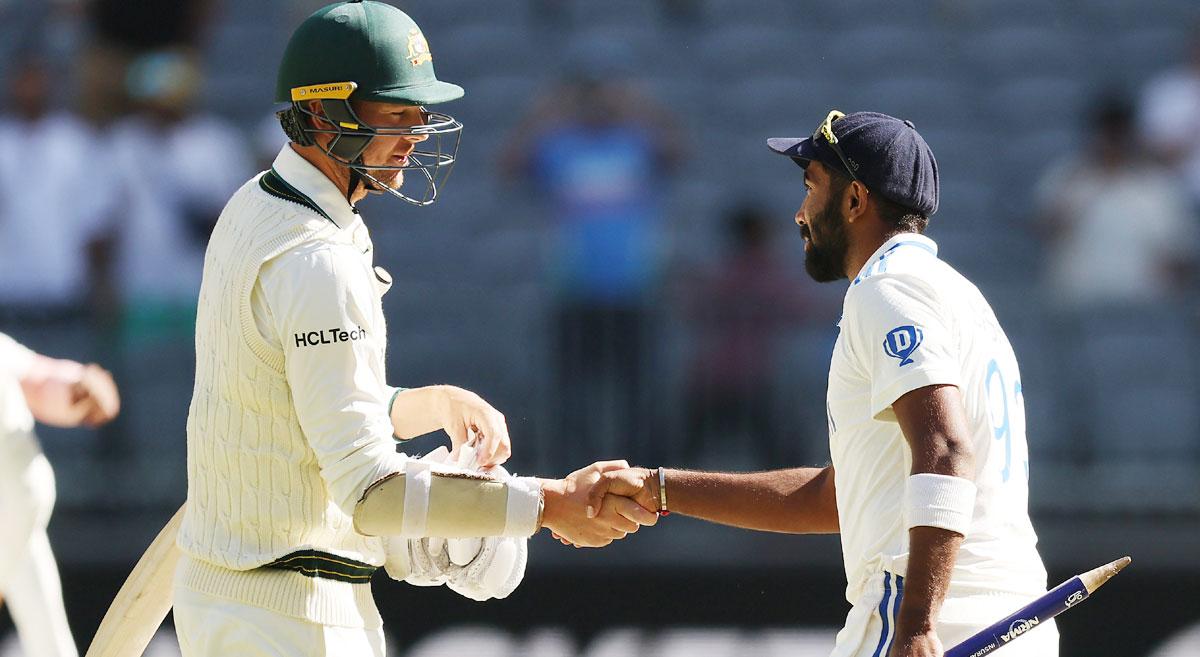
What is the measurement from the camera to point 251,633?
3617mm

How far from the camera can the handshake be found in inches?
157

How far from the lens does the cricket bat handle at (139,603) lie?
13.7 ft

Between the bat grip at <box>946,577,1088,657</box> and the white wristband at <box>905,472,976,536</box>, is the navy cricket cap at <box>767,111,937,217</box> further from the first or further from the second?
the bat grip at <box>946,577,1088,657</box>

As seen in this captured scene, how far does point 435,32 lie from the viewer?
12.0 metres

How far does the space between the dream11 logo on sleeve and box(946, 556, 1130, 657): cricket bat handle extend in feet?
1.88

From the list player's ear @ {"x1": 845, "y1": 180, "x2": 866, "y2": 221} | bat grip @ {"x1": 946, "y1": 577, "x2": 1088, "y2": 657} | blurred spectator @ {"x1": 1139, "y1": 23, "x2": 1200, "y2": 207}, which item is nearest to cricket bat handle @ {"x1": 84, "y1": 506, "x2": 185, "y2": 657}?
player's ear @ {"x1": 845, "y1": 180, "x2": 866, "y2": 221}

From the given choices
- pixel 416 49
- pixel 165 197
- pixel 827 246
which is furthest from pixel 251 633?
pixel 165 197

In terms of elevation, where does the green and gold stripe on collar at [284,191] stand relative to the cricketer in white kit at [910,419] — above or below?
above

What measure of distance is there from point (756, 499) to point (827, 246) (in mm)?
675

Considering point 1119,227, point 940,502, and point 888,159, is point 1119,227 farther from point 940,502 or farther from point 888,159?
point 940,502

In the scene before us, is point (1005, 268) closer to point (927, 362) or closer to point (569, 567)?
point (569, 567)

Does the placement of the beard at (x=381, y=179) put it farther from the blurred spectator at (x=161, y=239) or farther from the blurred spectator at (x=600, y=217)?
the blurred spectator at (x=161, y=239)

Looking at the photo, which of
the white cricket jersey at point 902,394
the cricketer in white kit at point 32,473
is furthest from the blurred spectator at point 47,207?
the white cricket jersey at point 902,394

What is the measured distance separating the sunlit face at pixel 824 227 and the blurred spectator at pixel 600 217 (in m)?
3.74
